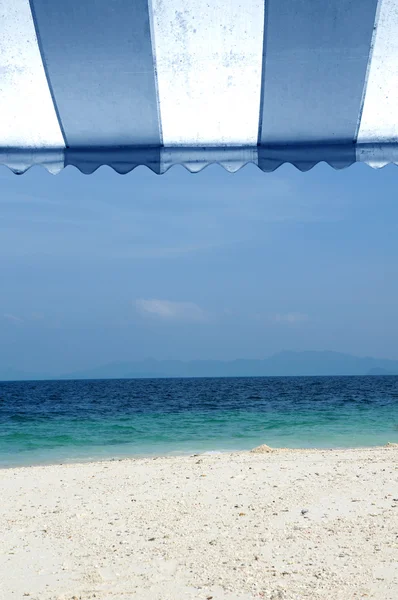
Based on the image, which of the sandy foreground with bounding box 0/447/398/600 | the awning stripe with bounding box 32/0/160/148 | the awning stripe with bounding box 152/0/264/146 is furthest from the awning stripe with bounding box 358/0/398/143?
the sandy foreground with bounding box 0/447/398/600

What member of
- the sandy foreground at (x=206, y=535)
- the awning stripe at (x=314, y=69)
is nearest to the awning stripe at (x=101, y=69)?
the awning stripe at (x=314, y=69)

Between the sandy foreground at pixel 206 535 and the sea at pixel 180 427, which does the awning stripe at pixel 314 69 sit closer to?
the sandy foreground at pixel 206 535

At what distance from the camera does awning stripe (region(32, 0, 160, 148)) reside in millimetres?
2650

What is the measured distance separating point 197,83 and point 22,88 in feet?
2.74

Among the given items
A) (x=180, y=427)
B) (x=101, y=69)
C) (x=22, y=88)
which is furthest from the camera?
(x=180, y=427)

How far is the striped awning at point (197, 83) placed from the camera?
2672 millimetres

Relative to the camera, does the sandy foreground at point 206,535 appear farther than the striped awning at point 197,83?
Yes

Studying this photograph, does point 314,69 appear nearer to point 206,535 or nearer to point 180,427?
point 206,535

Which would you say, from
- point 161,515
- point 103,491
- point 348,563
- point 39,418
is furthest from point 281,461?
point 39,418

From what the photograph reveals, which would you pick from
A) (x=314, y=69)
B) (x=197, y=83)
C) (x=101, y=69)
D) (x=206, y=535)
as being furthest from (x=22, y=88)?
(x=206, y=535)

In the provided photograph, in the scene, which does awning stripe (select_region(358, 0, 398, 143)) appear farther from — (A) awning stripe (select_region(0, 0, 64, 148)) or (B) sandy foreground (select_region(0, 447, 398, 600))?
(B) sandy foreground (select_region(0, 447, 398, 600))

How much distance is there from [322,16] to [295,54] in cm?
20

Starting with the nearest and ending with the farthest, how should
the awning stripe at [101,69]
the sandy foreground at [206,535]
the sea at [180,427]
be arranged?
the awning stripe at [101,69] < the sandy foreground at [206,535] < the sea at [180,427]

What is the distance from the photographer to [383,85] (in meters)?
2.90
